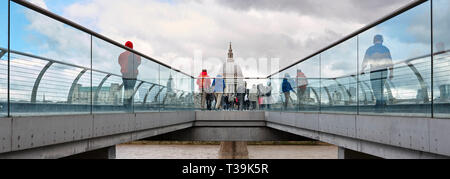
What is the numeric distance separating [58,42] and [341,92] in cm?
480

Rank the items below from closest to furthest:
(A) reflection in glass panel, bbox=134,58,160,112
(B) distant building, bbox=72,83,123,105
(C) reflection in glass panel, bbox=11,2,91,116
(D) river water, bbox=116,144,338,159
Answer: (C) reflection in glass panel, bbox=11,2,91,116, (B) distant building, bbox=72,83,123,105, (A) reflection in glass panel, bbox=134,58,160,112, (D) river water, bbox=116,144,338,159

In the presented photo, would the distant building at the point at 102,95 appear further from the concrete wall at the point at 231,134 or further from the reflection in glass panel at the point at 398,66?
the concrete wall at the point at 231,134

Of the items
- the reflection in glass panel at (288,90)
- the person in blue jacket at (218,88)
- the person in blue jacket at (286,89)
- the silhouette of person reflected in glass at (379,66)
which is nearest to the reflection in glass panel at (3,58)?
the silhouette of person reflected in glass at (379,66)

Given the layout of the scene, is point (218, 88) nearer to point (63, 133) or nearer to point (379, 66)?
point (379, 66)

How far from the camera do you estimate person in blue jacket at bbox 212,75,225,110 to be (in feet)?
54.6

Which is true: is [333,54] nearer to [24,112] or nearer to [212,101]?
[24,112]

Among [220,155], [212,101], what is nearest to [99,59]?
[212,101]

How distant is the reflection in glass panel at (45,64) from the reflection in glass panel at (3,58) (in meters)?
0.10

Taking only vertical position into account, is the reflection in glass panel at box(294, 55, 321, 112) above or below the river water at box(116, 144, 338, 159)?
above

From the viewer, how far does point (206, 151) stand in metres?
53.3

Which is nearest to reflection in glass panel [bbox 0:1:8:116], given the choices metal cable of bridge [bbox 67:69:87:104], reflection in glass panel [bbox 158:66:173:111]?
metal cable of bridge [bbox 67:69:87:104]

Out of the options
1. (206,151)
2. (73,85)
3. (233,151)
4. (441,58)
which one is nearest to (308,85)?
(441,58)

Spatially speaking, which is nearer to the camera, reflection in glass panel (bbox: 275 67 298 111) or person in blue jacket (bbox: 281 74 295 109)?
reflection in glass panel (bbox: 275 67 298 111)

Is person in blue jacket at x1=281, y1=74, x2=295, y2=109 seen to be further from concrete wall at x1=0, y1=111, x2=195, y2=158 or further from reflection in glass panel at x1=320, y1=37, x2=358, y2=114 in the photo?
concrete wall at x1=0, y1=111, x2=195, y2=158
